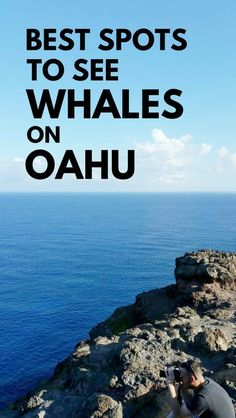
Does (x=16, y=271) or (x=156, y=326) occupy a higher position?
(x=156, y=326)

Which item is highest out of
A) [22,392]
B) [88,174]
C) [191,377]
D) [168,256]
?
[88,174]

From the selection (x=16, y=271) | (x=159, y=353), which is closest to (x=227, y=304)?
(x=159, y=353)

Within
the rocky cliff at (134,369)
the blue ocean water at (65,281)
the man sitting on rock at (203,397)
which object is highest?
the man sitting on rock at (203,397)

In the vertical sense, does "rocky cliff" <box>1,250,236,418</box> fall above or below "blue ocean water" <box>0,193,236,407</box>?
above

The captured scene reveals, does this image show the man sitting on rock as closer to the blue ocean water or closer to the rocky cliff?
the rocky cliff

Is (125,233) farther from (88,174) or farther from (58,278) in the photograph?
(88,174)

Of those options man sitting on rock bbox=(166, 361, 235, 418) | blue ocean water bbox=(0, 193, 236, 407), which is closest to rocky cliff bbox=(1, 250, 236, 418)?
man sitting on rock bbox=(166, 361, 235, 418)

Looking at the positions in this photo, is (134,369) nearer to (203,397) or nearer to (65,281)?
(203,397)

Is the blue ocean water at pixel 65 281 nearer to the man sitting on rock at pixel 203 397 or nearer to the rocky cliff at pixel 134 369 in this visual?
the rocky cliff at pixel 134 369

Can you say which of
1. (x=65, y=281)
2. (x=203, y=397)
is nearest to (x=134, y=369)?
(x=203, y=397)

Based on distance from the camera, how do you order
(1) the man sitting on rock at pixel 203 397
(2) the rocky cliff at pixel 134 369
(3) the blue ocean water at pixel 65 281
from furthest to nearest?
(3) the blue ocean water at pixel 65 281 → (2) the rocky cliff at pixel 134 369 → (1) the man sitting on rock at pixel 203 397

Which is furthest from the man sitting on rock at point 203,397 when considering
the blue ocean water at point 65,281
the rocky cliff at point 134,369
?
the blue ocean water at point 65,281

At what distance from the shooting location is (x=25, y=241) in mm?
176875

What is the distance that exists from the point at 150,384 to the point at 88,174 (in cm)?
1715
